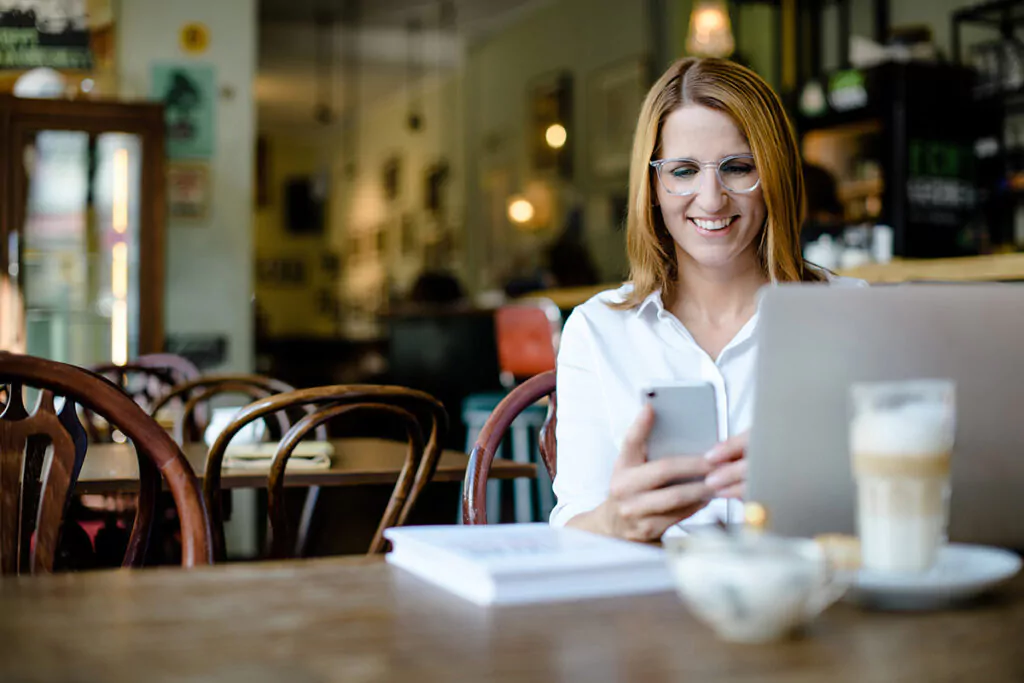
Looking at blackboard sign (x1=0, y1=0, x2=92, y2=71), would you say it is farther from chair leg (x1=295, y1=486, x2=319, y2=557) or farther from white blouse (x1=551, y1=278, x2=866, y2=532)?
white blouse (x1=551, y1=278, x2=866, y2=532)

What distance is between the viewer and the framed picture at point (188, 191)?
5.84m

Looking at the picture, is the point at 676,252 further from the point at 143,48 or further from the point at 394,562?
the point at 143,48

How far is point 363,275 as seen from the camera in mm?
13906

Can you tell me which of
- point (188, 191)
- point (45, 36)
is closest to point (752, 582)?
point (188, 191)

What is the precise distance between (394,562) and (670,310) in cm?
86

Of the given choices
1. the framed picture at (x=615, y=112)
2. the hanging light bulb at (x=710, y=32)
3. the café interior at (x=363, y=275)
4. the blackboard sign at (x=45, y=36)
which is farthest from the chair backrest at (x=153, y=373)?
the framed picture at (x=615, y=112)

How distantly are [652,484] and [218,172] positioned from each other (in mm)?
5189

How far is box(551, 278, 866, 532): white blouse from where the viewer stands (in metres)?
1.61

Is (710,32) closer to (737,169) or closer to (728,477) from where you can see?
(737,169)

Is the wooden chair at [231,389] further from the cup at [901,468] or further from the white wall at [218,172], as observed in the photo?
the white wall at [218,172]

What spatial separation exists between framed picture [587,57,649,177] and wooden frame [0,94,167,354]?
3.33 m

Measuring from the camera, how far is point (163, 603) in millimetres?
940

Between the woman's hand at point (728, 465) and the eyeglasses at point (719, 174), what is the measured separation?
0.74 m

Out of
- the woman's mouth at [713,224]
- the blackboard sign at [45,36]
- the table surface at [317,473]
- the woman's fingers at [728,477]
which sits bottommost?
the table surface at [317,473]
